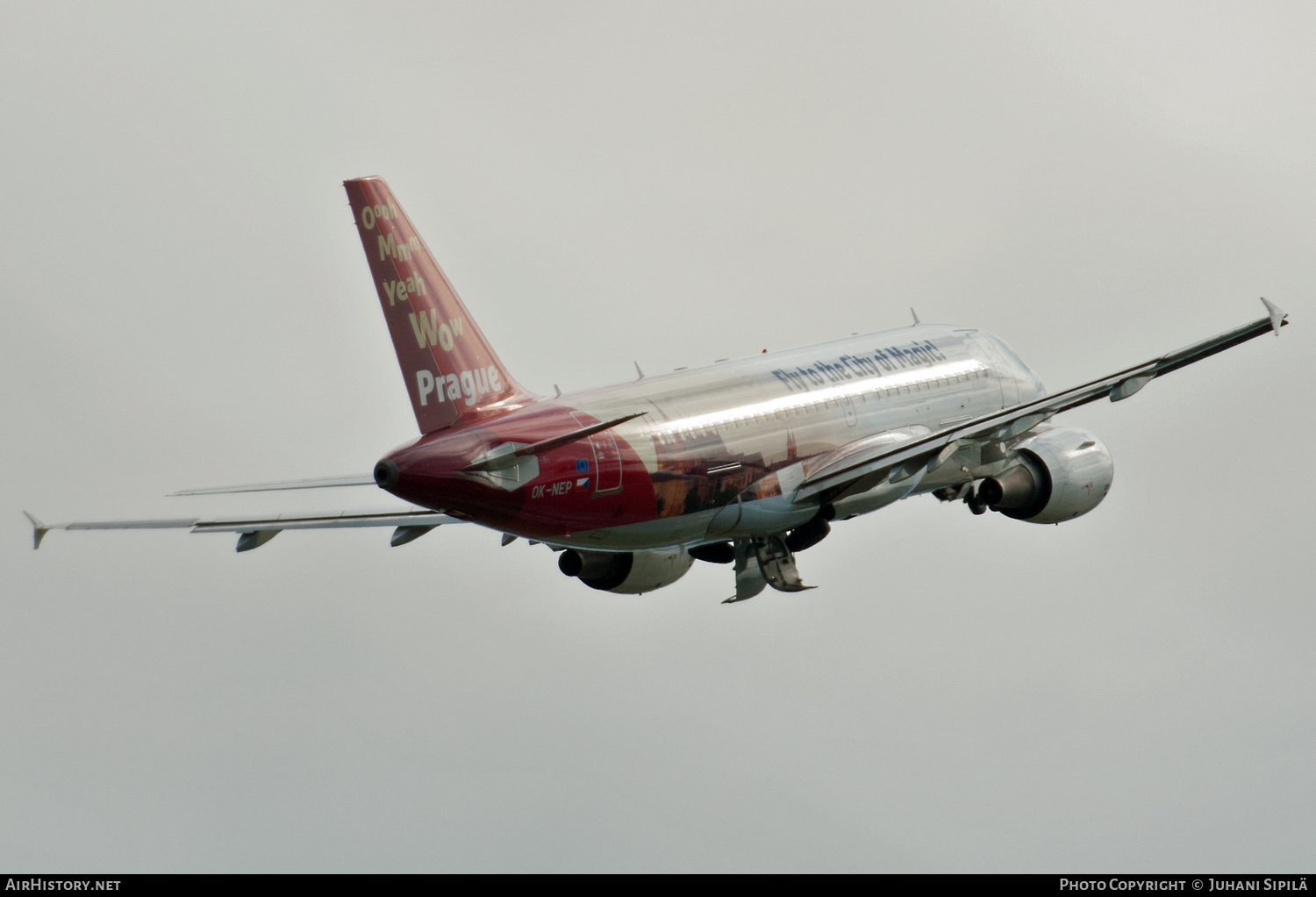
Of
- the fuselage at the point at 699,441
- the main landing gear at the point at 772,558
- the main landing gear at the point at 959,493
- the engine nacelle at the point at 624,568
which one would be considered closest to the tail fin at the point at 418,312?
the fuselage at the point at 699,441

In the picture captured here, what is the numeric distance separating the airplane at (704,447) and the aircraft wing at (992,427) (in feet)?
0.16

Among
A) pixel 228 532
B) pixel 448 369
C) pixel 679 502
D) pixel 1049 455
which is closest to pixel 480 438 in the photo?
pixel 448 369

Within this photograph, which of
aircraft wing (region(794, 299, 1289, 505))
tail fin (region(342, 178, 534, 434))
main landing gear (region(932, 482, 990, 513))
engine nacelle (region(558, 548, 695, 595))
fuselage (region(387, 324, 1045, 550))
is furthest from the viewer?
main landing gear (region(932, 482, 990, 513))

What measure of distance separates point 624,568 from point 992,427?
30.3ft

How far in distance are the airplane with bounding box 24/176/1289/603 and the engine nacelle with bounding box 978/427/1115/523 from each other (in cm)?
5

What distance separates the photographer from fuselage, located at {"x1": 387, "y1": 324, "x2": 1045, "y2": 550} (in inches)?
1422

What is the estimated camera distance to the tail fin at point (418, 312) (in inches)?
1417

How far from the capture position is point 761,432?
1617 inches

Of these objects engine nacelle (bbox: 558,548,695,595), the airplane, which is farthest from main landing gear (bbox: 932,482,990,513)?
engine nacelle (bbox: 558,548,695,595)

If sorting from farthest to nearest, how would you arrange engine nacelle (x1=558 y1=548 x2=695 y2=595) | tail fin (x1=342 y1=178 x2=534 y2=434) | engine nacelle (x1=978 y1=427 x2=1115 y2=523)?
engine nacelle (x1=978 y1=427 x2=1115 y2=523) → engine nacelle (x1=558 y1=548 x2=695 y2=595) → tail fin (x1=342 y1=178 x2=534 y2=434)

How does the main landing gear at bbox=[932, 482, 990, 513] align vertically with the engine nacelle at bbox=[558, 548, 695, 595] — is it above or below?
above

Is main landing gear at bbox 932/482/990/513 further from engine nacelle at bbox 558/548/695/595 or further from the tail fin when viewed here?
the tail fin

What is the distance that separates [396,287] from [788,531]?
467 inches

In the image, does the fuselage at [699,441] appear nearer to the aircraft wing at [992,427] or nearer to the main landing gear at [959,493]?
the aircraft wing at [992,427]
